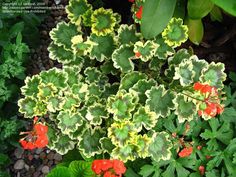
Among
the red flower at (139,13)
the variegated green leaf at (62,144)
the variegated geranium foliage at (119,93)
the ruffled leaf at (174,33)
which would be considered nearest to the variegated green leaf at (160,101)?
the variegated geranium foliage at (119,93)

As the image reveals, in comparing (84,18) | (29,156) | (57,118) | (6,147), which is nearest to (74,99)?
(57,118)

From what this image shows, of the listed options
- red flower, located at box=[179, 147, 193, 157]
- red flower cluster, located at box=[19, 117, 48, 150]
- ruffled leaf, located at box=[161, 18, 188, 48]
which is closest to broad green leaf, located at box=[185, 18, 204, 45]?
ruffled leaf, located at box=[161, 18, 188, 48]

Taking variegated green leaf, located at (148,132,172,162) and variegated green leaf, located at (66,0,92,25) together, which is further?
variegated green leaf, located at (66,0,92,25)

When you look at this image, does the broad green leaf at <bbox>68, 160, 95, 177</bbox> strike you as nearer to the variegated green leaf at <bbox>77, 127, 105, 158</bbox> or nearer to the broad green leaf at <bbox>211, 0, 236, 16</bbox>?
the variegated green leaf at <bbox>77, 127, 105, 158</bbox>

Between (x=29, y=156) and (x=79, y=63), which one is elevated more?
(x=79, y=63)

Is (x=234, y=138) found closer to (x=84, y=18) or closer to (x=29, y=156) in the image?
(x=84, y=18)

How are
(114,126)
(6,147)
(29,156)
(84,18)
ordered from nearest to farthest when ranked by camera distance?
(114,126), (84,18), (6,147), (29,156)

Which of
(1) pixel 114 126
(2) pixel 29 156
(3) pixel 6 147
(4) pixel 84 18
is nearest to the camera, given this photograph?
(1) pixel 114 126
